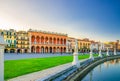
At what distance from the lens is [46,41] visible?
245 feet

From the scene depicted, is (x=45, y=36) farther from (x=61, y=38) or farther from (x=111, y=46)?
(x=111, y=46)

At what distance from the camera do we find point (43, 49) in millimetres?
73562

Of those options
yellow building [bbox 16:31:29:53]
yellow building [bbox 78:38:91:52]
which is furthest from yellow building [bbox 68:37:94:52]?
yellow building [bbox 16:31:29:53]

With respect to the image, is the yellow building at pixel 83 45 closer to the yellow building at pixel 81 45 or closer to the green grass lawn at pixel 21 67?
the yellow building at pixel 81 45

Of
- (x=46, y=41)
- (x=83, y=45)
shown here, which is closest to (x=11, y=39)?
(x=46, y=41)

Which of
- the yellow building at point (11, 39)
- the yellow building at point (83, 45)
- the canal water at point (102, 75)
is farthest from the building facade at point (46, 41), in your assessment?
the canal water at point (102, 75)

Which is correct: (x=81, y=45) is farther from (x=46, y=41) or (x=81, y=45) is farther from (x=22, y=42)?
(x=22, y=42)

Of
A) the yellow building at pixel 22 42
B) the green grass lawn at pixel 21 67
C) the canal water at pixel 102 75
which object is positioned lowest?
the canal water at pixel 102 75

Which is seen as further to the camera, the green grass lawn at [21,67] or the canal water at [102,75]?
the canal water at [102,75]

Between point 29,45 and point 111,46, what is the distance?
3468 inches

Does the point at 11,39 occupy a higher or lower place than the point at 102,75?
higher

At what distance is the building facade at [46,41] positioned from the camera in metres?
69.1

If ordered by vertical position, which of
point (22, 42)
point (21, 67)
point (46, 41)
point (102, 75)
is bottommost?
point (102, 75)

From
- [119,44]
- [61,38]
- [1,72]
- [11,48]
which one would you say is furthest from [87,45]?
[1,72]
